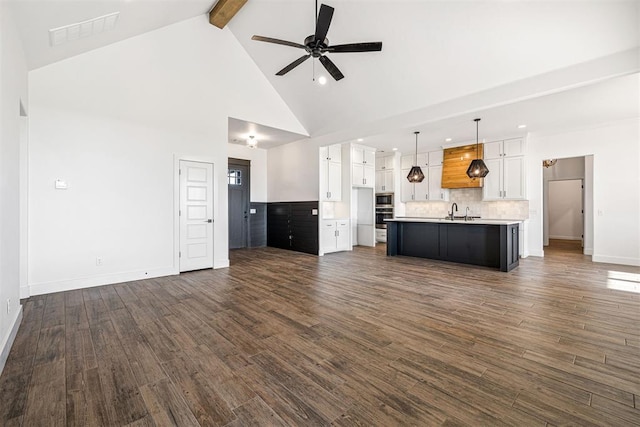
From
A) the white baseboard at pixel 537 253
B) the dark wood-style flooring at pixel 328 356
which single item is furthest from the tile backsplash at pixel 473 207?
the dark wood-style flooring at pixel 328 356

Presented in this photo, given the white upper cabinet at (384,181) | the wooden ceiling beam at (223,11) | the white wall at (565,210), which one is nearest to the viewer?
the wooden ceiling beam at (223,11)

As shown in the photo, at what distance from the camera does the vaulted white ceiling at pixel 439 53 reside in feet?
10.6

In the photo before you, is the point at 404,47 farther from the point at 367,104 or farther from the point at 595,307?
the point at 595,307

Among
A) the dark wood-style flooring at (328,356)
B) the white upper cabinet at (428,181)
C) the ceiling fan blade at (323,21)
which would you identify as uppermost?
the ceiling fan blade at (323,21)

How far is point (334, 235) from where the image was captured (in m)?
7.60

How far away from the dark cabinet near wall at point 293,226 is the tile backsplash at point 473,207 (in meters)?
3.70

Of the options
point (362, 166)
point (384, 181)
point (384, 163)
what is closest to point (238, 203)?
point (362, 166)

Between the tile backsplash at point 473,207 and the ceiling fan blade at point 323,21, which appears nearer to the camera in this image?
the ceiling fan blade at point 323,21

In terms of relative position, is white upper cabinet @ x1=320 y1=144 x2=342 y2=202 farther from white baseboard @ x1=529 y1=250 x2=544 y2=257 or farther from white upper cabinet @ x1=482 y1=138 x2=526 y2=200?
white baseboard @ x1=529 y1=250 x2=544 y2=257

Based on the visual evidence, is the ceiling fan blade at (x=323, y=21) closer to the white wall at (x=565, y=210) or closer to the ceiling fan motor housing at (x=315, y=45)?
the ceiling fan motor housing at (x=315, y=45)

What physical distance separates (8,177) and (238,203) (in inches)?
232

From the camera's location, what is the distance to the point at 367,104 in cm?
565

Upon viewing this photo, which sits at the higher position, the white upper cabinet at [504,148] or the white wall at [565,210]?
the white upper cabinet at [504,148]

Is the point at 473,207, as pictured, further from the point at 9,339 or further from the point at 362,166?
the point at 9,339
